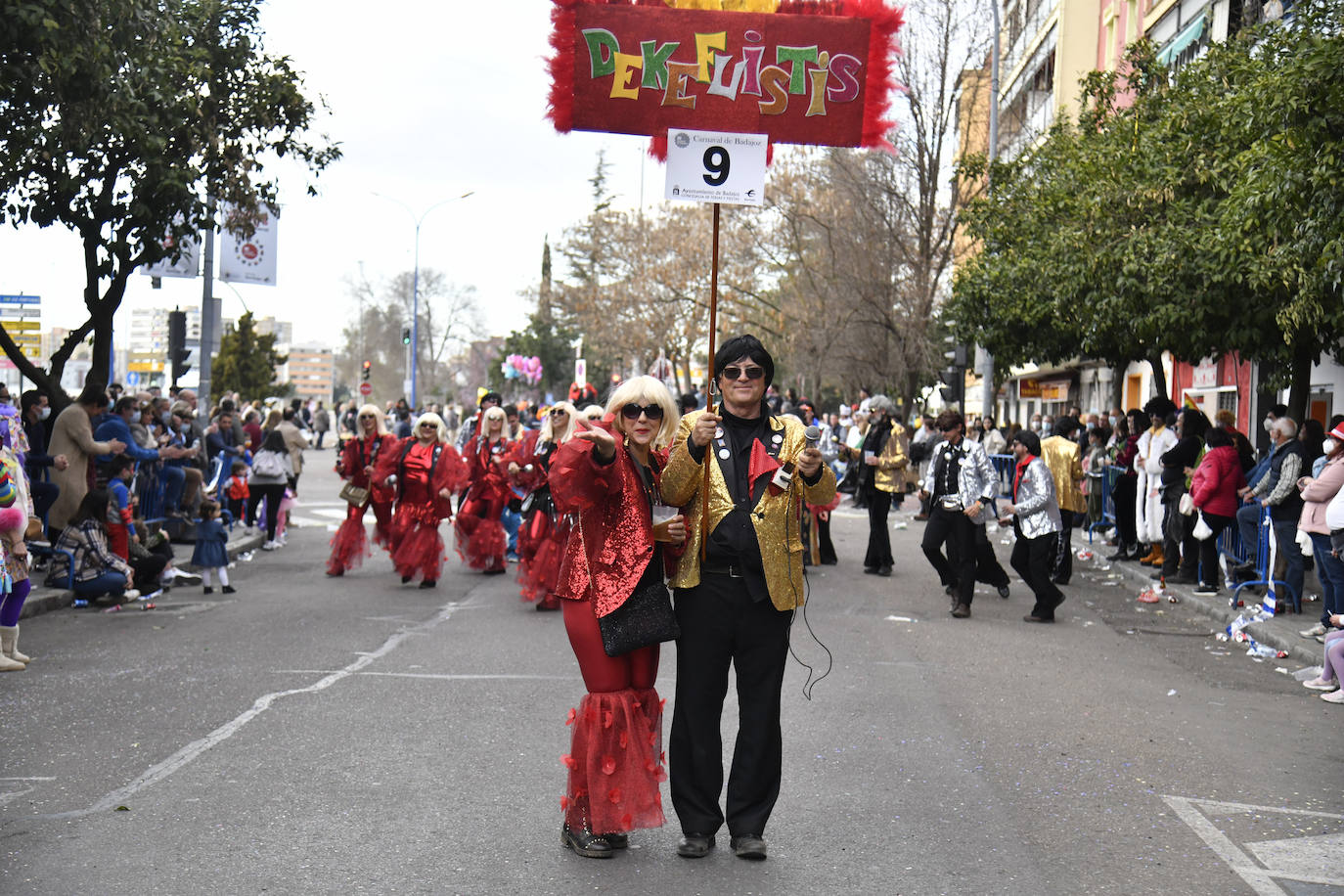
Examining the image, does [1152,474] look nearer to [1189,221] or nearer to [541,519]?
[1189,221]

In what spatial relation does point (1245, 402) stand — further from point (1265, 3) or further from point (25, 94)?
point (25, 94)

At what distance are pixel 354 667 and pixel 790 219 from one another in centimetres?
3418

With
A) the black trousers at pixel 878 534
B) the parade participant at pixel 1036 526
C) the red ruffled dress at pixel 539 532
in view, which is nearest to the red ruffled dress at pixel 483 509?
the red ruffled dress at pixel 539 532

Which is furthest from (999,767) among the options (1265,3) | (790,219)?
(790,219)

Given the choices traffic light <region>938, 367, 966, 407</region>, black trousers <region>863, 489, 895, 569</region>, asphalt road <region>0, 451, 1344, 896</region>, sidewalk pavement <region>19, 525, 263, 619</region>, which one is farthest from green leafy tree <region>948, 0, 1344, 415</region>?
sidewalk pavement <region>19, 525, 263, 619</region>

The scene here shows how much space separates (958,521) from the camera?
12219mm

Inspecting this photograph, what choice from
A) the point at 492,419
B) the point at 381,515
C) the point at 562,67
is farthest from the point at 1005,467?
the point at 562,67

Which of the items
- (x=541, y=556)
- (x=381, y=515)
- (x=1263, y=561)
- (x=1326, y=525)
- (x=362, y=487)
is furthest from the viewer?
(x=381, y=515)

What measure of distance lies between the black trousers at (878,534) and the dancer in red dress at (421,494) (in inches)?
185

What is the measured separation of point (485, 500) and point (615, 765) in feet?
30.5

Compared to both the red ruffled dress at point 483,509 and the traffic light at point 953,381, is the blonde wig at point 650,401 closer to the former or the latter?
the red ruffled dress at point 483,509

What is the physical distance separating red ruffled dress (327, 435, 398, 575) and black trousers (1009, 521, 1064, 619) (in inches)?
239

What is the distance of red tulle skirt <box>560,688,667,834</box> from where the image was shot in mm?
4852

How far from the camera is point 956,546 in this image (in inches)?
479
